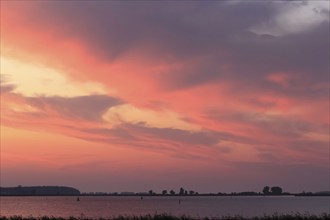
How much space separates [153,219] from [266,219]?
9.40m

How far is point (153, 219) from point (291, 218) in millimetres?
11159

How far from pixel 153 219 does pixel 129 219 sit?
2.21 meters

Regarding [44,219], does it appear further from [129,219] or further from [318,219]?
[318,219]

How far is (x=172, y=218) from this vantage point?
4222 cm

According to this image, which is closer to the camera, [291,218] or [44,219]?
[291,218]

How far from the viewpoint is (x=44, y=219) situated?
4541 cm

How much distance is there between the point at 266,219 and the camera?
42719 mm

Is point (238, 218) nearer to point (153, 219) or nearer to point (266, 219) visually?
point (266, 219)

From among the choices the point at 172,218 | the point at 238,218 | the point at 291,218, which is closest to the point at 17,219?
the point at 172,218

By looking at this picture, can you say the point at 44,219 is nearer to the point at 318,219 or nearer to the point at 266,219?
the point at 266,219

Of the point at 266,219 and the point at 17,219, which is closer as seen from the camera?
the point at 266,219

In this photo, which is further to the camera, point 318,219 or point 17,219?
point 17,219

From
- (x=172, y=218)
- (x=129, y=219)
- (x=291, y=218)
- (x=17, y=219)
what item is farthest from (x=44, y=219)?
(x=291, y=218)

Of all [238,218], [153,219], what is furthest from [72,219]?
[238,218]
